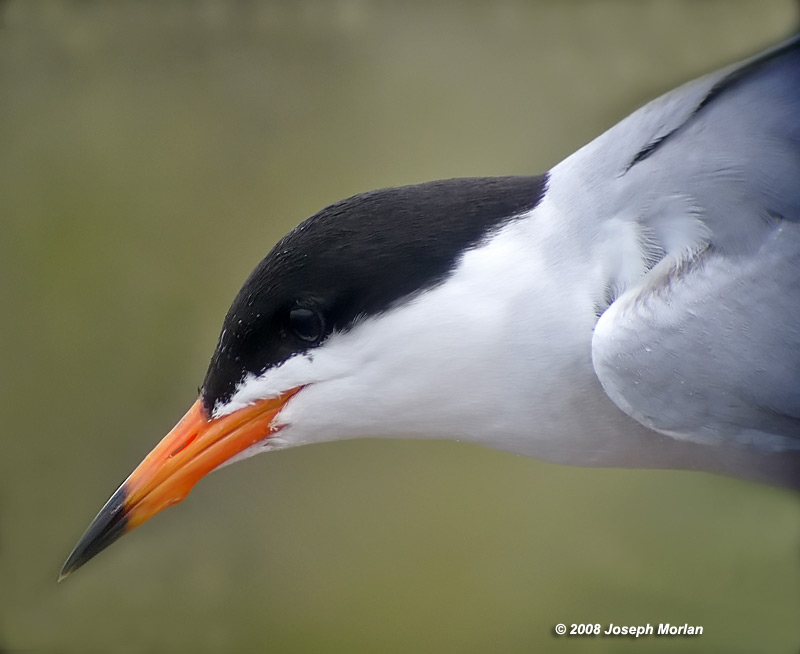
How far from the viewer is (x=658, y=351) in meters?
0.67

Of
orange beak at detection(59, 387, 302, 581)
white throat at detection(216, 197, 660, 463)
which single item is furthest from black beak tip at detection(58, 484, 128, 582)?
white throat at detection(216, 197, 660, 463)

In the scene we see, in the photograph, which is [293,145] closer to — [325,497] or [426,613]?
[325,497]

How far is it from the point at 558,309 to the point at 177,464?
42 centimetres

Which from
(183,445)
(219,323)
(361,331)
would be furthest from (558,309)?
(219,323)

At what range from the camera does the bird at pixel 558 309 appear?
686 mm

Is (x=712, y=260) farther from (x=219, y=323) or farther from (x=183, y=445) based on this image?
(x=219, y=323)

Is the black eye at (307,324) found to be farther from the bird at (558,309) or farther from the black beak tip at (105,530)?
the black beak tip at (105,530)

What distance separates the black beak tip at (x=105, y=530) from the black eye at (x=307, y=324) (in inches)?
10.4

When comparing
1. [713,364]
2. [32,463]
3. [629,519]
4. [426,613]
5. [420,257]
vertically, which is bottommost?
[426,613]

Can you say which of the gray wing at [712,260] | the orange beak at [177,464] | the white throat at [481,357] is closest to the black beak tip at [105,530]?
the orange beak at [177,464]

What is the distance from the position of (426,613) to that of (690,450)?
29.7 inches

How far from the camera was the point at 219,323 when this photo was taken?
4.89 feet

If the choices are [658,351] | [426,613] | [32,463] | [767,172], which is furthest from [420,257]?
[32,463]

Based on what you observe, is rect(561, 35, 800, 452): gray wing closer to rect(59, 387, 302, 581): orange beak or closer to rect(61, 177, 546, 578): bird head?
rect(61, 177, 546, 578): bird head
